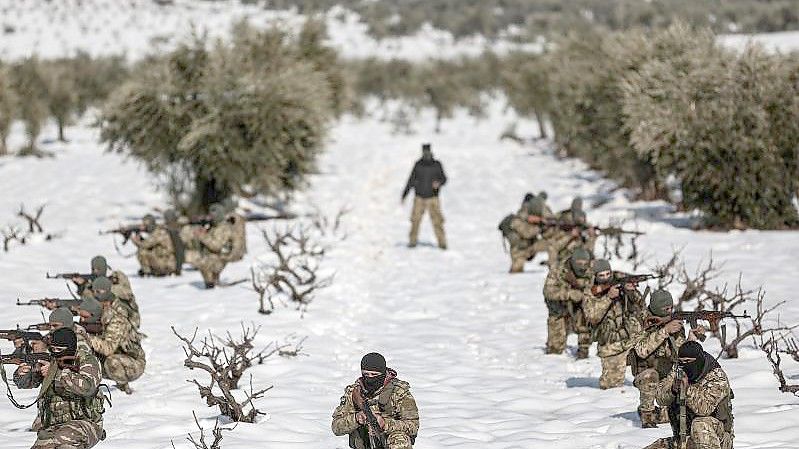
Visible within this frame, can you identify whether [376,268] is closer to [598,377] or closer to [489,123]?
[598,377]

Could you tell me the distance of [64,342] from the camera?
6.01 m

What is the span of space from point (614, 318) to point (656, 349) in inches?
47.9

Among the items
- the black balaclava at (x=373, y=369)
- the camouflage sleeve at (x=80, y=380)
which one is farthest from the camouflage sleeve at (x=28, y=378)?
the black balaclava at (x=373, y=369)

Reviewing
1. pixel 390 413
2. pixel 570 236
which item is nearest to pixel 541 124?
pixel 570 236

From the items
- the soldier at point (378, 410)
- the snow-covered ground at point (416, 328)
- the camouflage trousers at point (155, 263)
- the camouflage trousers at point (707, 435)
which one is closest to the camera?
the camouflage trousers at point (707, 435)

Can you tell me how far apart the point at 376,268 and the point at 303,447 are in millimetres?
8141

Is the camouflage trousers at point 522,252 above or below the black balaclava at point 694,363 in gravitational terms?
below

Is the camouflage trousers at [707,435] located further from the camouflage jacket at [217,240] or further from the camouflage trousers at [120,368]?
the camouflage jacket at [217,240]

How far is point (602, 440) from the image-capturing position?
6.57 m

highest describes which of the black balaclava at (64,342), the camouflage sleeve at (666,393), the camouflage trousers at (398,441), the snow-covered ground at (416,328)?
the black balaclava at (64,342)

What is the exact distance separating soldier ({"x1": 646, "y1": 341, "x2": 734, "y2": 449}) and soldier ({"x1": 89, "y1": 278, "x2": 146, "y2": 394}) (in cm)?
479

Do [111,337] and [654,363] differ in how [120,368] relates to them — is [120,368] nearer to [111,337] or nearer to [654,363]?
[111,337]

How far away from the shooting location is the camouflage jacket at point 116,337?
7.67 m

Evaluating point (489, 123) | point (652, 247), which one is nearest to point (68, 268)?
point (652, 247)
